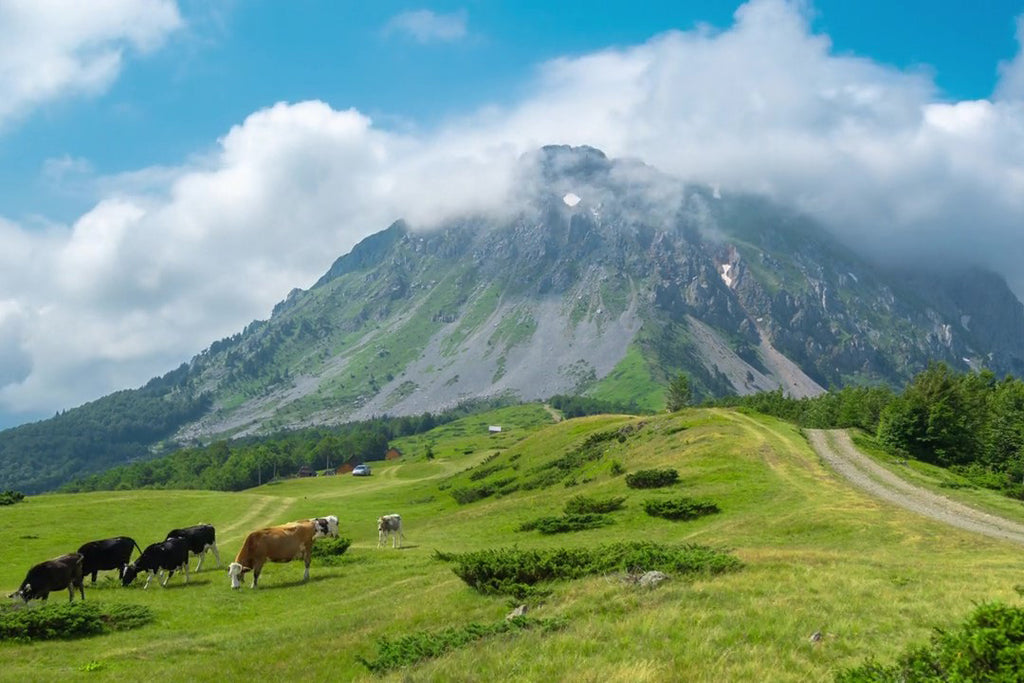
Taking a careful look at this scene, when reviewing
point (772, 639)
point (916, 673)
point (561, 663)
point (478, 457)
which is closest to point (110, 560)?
point (561, 663)

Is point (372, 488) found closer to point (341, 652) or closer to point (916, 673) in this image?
point (341, 652)

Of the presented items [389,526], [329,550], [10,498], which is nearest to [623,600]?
[329,550]

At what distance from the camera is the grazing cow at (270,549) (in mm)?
32809

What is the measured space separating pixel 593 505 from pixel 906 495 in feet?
72.7

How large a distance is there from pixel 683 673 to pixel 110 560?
121 feet

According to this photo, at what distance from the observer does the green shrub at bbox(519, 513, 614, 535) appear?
139 feet

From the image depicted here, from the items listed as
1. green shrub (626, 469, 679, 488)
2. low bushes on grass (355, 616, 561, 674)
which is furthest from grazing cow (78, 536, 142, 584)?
green shrub (626, 469, 679, 488)

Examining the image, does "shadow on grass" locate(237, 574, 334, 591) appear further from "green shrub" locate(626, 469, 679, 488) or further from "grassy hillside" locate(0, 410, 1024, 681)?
"green shrub" locate(626, 469, 679, 488)

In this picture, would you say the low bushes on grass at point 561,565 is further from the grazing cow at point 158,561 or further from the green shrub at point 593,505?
the green shrub at point 593,505

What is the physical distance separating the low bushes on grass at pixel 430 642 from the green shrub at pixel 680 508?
26.3 metres

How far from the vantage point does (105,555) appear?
37.3 m

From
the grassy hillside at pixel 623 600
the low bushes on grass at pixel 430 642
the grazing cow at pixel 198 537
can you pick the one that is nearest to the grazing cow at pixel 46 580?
the grassy hillside at pixel 623 600

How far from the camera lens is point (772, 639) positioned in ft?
49.0

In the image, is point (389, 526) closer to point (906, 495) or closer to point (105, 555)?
point (105, 555)
